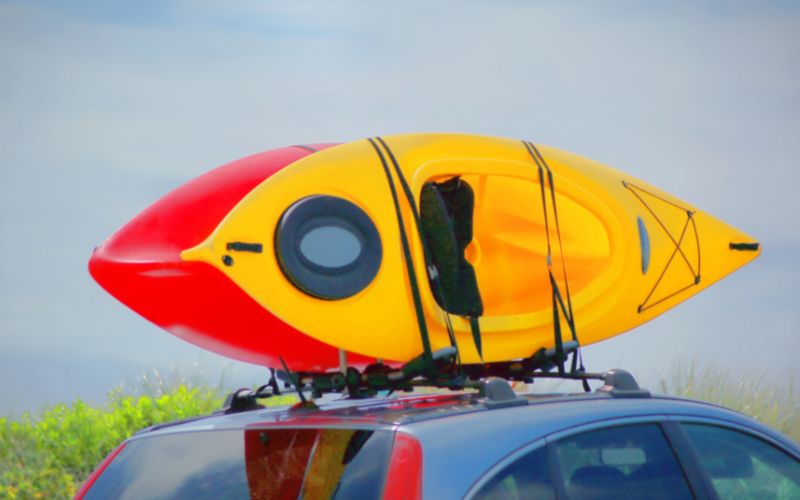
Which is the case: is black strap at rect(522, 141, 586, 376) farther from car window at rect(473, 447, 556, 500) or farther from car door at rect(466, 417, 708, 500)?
car window at rect(473, 447, 556, 500)

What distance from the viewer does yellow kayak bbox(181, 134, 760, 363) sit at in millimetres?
4844

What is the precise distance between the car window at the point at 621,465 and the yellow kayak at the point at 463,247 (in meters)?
0.96

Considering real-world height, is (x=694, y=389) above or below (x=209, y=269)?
below

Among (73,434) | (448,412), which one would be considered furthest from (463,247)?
(73,434)

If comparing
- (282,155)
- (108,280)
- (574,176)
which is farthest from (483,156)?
(108,280)

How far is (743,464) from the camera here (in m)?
4.68

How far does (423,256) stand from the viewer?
5.11 metres

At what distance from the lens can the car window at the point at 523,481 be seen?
142 inches

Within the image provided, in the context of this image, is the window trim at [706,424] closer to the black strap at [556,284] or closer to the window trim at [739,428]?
the window trim at [739,428]

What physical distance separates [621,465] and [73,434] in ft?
23.2

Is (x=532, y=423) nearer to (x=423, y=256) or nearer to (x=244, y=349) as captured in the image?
(x=423, y=256)

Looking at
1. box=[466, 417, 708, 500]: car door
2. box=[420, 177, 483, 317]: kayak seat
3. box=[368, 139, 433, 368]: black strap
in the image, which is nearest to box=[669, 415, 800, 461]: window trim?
box=[466, 417, 708, 500]: car door

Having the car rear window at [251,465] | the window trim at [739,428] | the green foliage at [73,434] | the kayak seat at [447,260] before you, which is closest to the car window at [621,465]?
the window trim at [739,428]

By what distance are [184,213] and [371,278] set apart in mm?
898
